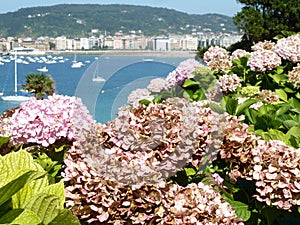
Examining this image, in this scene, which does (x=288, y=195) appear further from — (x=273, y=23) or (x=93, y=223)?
(x=273, y=23)

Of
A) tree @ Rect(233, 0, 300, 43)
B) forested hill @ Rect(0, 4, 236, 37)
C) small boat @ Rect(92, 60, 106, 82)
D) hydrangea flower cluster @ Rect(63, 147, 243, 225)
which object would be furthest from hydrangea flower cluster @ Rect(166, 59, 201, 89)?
forested hill @ Rect(0, 4, 236, 37)

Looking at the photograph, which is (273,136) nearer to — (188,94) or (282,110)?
(282,110)

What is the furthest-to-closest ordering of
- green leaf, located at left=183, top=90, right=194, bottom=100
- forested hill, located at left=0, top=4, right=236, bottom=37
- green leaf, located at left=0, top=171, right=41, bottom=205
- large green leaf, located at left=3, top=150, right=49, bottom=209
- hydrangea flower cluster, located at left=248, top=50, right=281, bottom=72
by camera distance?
forested hill, located at left=0, top=4, right=236, bottom=37 → hydrangea flower cluster, located at left=248, top=50, right=281, bottom=72 → green leaf, located at left=183, top=90, right=194, bottom=100 → large green leaf, located at left=3, top=150, right=49, bottom=209 → green leaf, located at left=0, top=171, right=41, bottom=205

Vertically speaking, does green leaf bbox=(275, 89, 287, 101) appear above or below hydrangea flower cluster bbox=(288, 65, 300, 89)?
below

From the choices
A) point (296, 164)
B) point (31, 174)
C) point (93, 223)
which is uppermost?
point (31, 174)

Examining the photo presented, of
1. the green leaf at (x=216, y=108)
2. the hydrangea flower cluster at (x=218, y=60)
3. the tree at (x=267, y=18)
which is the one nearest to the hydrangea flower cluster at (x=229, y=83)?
the hydrangea flower cluster at (x=218, y=60)

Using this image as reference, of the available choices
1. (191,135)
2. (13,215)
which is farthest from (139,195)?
(13,215)

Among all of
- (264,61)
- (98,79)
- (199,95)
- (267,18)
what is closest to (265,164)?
(98,79)

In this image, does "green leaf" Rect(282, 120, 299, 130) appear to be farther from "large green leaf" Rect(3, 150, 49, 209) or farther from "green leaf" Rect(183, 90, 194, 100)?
"large green leaf" Rect(3, 150, 49, 209)
